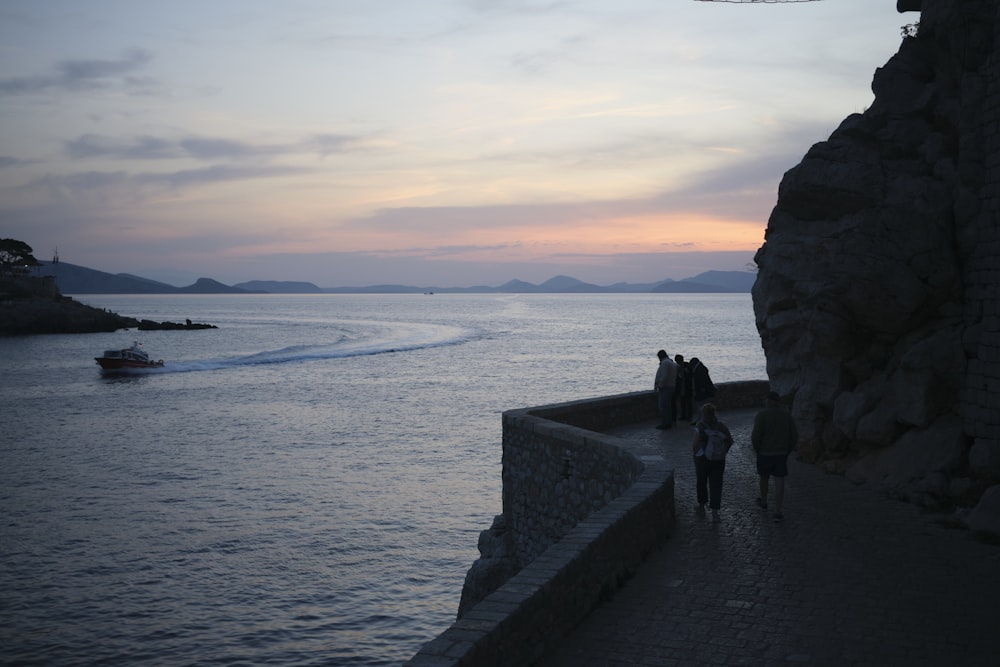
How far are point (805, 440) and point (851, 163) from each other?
471cm

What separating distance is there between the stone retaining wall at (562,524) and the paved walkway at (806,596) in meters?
0.26

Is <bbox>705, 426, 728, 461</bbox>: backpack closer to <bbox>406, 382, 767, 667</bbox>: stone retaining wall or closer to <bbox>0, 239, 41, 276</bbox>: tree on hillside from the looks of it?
<bbox>406, 382, 767, 667</bbox>: stone retaining wall

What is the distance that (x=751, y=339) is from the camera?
345 feet

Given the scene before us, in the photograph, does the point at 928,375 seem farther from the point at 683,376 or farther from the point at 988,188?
the point at 683,376

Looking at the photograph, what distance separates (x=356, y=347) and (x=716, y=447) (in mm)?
85789

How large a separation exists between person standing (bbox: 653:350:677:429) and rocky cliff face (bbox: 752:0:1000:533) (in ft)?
6.73

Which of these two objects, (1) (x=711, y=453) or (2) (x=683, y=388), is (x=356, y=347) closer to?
(2) (x=683, y=388)

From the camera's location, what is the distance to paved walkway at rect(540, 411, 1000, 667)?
6.35 metres

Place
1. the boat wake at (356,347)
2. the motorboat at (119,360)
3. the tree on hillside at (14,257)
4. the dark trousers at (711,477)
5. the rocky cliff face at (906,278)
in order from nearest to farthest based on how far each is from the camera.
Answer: the dark trousers at (711,477)
the rocky cliff face at (906,278)
the motorboat at (119,360)
the boat wake at (356,347)
the tree on hillside at (14,257)

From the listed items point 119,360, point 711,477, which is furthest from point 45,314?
point 711,477

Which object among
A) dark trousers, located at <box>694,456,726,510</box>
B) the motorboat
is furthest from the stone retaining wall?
the motorboat

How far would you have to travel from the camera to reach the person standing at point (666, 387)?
653 inches

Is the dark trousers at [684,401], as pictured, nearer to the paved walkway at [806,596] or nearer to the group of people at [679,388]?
the group of people at [679,388]

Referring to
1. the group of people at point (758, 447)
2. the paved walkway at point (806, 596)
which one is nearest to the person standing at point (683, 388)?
the paved walkway at point (806, 596)
